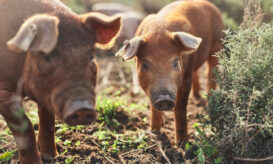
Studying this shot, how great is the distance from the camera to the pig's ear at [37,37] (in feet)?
8.75

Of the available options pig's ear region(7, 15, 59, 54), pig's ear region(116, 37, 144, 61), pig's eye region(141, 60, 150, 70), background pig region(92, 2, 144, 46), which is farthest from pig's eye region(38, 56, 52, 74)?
background pig region(92, 2, 144, 46)

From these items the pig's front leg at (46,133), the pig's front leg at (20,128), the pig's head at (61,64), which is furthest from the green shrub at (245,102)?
the pig's front leg at (20,128)

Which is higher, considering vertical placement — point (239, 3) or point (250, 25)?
point (239, 3)

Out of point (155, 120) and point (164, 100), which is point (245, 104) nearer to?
point (164, 100)

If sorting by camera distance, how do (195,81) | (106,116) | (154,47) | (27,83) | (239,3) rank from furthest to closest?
(239,3) < (195,81) < (106,116) < (154,47) < (27,83)

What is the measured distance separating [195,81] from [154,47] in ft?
8.26

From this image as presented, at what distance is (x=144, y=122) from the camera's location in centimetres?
522

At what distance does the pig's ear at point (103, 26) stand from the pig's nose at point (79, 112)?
2.76 ft

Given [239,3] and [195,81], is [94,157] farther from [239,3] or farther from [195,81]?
[239,3]

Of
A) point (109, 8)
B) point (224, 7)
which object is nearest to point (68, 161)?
point (224, 7)

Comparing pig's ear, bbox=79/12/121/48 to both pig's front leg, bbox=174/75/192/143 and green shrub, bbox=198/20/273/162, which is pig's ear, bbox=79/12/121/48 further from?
pig's front leg, bbox=174/75/192/143

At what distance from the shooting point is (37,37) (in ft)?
9.08

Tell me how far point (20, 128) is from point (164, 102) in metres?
1.63

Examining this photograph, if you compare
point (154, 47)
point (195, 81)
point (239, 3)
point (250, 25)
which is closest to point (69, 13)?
point (154, 47)
